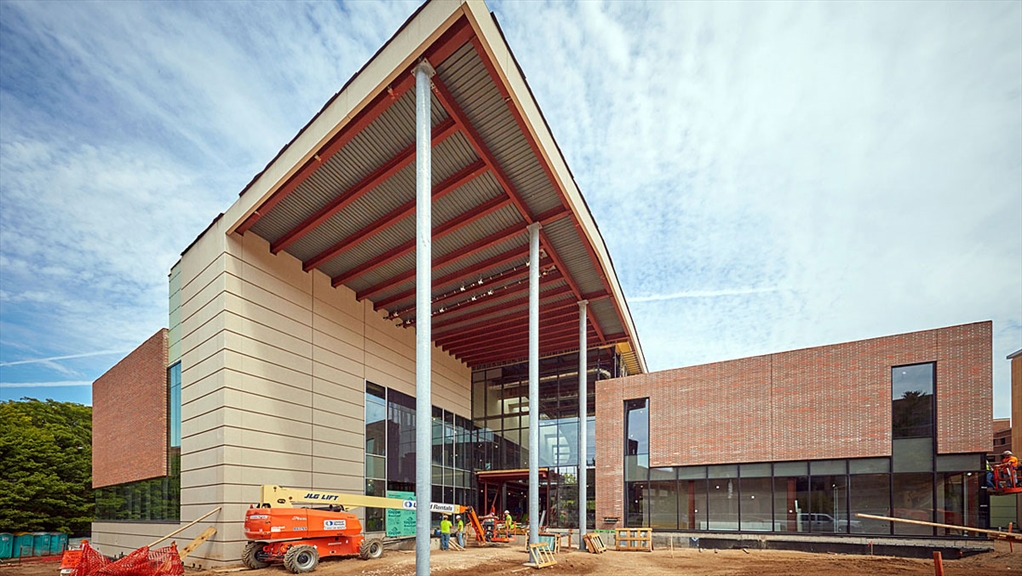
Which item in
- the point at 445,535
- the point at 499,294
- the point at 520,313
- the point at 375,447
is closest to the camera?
the point at 445,535

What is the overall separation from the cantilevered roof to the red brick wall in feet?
23.2

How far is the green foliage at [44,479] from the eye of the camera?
111 ft

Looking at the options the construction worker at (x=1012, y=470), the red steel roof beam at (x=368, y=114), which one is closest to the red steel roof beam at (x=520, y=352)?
the construction worker at (x=1012, y=470)

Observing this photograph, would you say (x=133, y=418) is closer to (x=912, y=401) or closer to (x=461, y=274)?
(x=461, y=274)

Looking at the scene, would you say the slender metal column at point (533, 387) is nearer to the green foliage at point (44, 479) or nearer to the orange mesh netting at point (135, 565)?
the orange mesh netting at point (135, 565)

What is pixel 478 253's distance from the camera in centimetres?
2356

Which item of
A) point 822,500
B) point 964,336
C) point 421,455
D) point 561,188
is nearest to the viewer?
point 421,455

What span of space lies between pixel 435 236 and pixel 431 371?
590 cm

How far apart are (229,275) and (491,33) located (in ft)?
39.4

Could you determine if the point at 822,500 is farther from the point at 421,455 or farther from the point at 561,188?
the point at 421,455

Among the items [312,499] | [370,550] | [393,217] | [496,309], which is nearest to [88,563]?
[312,499]

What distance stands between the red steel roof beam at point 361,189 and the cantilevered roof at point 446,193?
0.05 metres

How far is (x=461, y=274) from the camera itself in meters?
25.2

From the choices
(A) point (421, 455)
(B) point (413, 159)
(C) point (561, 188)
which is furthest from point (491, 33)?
(A) point (421, 455)
